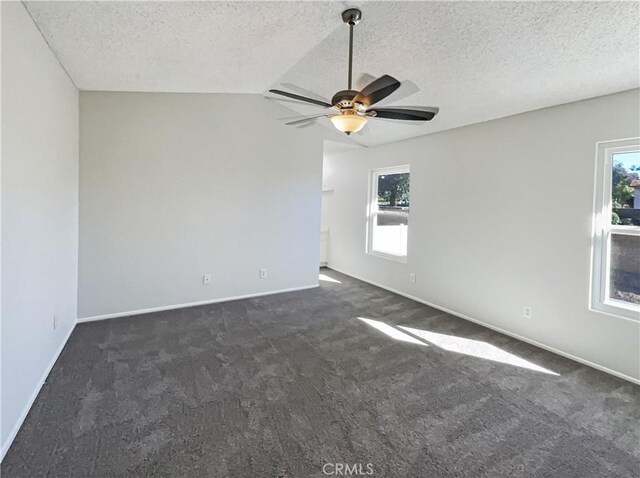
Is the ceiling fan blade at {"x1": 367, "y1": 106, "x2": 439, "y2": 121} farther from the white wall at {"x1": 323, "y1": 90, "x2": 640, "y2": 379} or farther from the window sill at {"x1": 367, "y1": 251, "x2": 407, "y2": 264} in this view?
the window sill at {"x1": 367, "y1": 251, "x2": 407, "y2": 264}

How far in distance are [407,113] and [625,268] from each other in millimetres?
2363

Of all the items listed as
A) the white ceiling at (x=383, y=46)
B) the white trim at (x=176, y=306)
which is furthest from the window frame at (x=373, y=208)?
the white ceiling at (x=383, y=46)

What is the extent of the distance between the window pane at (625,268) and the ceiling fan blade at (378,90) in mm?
2459

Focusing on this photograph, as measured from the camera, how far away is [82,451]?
1784mm

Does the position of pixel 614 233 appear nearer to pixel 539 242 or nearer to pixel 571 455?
A: pixel 539 242

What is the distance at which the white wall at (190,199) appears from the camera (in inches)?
143

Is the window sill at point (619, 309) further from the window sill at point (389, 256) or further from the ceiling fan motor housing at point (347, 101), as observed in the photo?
the ceiling fan motor housing at point (347, 101)

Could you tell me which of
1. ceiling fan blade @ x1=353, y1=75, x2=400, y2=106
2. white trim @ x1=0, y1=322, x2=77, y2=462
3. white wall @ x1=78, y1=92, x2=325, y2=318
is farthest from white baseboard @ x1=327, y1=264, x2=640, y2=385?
white trim @ x1=0, y1=322, x2=77, y2=462

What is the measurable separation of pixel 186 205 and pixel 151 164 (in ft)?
1.98

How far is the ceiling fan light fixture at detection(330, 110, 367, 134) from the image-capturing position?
2.10 meters

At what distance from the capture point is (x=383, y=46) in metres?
2.68

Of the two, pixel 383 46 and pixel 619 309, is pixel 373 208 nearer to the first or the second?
pixel 383 46

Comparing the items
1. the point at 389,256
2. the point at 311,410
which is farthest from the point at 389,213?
the point at 311,410

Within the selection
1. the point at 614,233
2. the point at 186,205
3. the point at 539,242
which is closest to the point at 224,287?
the point at 186,205
